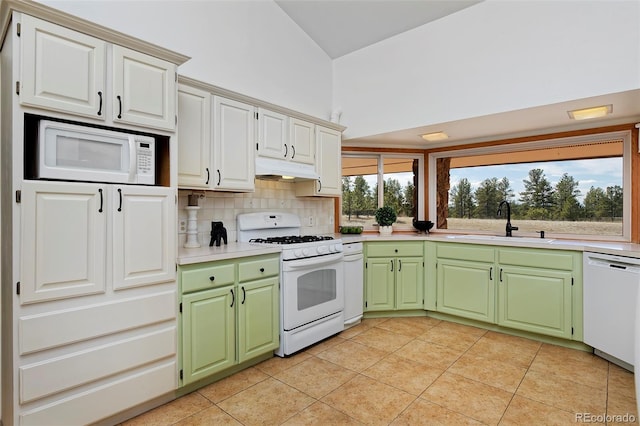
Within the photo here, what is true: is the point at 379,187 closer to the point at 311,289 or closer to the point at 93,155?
the point at 311,289

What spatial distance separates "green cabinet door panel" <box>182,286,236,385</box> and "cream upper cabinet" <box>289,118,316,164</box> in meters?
1.52

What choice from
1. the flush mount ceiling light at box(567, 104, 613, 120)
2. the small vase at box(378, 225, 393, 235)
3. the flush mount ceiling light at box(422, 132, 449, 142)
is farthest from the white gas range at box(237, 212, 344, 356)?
the flush mount ceiling light at box(567, 104, 613, 120)

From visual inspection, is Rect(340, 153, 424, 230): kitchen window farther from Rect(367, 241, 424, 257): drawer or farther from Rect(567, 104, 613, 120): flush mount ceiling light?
Rect(567, 104, 613, 120): flush mount ceiling light

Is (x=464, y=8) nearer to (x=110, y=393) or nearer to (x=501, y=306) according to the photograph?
(x=501, y=306)

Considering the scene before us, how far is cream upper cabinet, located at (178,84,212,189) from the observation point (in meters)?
2.49

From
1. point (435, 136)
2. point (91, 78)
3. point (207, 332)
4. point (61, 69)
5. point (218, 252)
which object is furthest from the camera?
point (435, 136)

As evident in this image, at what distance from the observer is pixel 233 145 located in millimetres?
2822

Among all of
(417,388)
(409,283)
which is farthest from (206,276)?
(409,283)

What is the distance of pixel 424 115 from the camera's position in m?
3.46

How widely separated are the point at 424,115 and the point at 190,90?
7.28ft

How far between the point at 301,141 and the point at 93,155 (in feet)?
6.33

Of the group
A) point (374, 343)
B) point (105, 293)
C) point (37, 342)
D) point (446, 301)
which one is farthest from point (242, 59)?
point (446, 301)

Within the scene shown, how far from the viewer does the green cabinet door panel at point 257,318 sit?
2502 mm

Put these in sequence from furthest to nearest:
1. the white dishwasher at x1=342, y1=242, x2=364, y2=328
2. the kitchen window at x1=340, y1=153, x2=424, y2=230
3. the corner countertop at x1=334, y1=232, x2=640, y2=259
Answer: the kitchen window at x1=340, y1=153, x2=424, y2=230, the white dishwasher at x1=342, y1=242, x2=364, y2=328, the corner countertop at x1=334, y1=232, x2=640, y2=259
